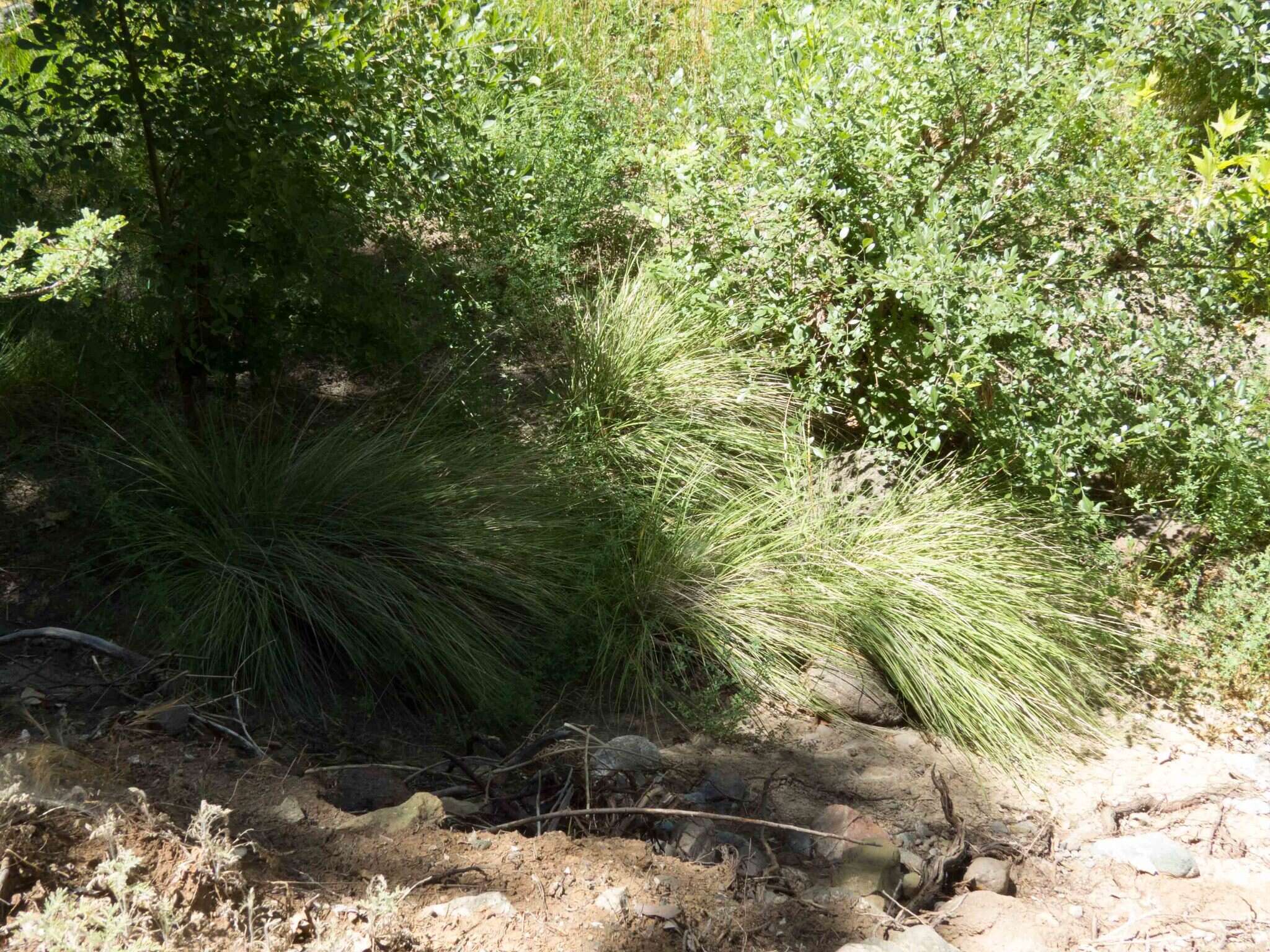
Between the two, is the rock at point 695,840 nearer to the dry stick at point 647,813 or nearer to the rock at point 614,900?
the dry stick at point 647,813

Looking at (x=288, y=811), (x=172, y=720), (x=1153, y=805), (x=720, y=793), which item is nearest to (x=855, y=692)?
(x=720, y=793)

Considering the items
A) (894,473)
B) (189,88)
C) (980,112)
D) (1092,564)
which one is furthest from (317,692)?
(980,112)

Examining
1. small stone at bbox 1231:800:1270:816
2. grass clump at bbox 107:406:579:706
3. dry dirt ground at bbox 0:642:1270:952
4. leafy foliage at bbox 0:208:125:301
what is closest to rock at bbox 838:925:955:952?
dry dirt ground at bbox 0:642:1270:952

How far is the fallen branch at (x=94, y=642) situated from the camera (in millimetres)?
3119

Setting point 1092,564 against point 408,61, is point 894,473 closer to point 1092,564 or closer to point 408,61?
point 1092,564

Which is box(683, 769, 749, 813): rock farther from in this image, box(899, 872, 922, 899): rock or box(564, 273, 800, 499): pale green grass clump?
box(564, 273, 800, 499): pale green grass clump

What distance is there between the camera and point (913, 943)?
2352 millimetres

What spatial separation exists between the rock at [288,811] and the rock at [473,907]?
441 millimetres

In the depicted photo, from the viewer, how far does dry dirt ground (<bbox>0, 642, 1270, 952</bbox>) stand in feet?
6.41

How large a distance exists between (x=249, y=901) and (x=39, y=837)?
435 millimetres

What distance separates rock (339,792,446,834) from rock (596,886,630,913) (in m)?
0.47

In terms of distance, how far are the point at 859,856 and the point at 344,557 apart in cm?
Answer: 191

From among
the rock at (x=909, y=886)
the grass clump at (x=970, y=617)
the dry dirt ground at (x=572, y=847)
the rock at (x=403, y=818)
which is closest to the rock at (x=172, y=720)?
the dry dirt ground at (x=572, y=847)

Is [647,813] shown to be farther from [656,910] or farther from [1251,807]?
[1251,807]
